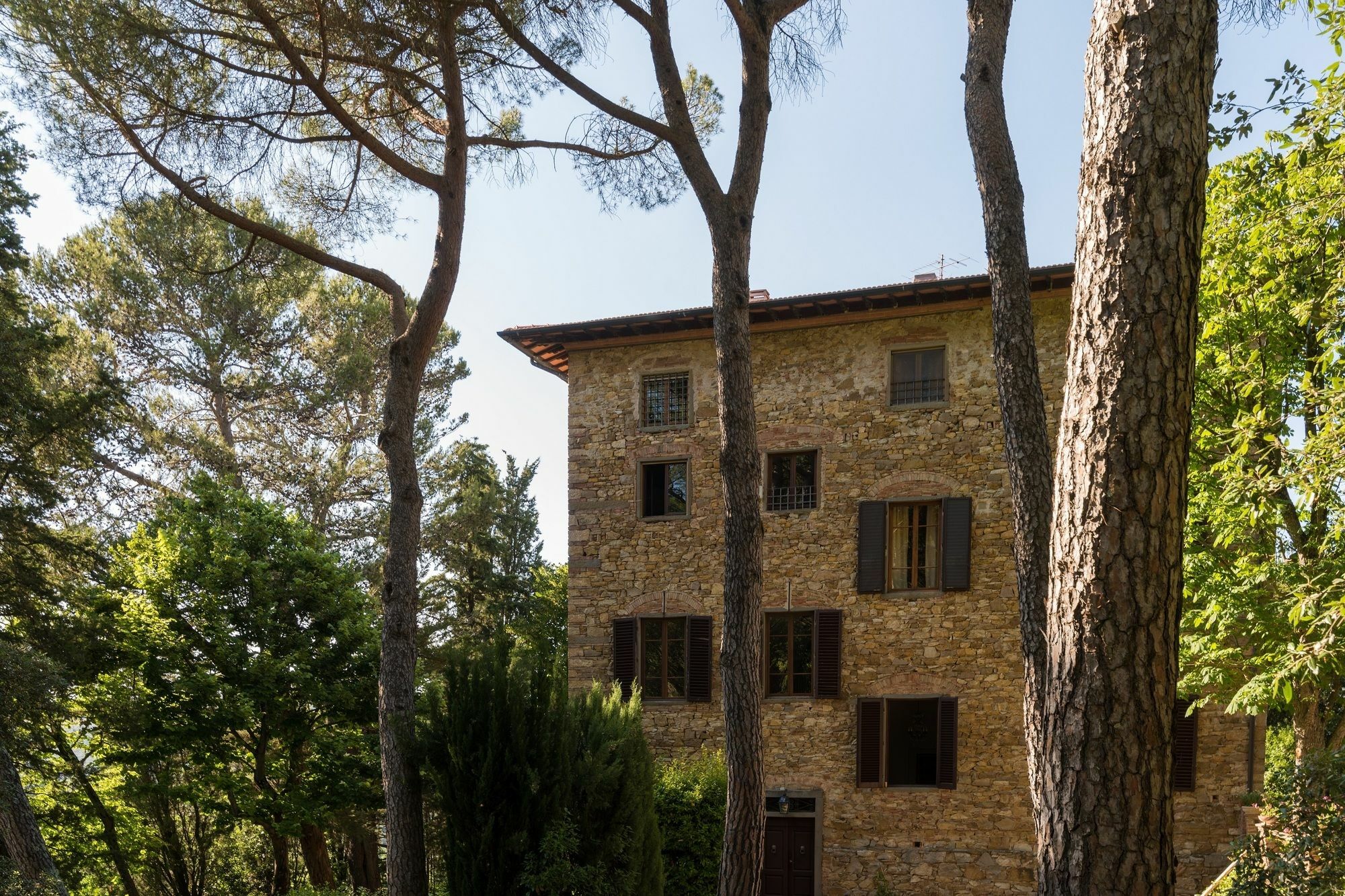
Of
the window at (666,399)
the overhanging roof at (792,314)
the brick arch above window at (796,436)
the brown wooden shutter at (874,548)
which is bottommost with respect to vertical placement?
the brown wooden shutter at (874,548)

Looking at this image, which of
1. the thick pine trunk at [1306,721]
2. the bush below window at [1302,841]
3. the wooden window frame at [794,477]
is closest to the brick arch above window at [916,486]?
the wooden window frame at [794,477]

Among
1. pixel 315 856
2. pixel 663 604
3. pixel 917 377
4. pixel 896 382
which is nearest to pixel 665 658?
pixel 663 604

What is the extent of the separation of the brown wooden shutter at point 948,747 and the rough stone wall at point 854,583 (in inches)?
4.1

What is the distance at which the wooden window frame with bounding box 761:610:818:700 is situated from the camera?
49.9ft

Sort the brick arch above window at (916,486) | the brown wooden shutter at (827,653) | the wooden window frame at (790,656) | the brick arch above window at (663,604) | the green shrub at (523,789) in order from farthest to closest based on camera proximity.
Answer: the brick arch above window at (663,604)
the wooden window frame at (790,656)
the brown wooden shutter at (827,653)
the brick arch above window at (916,486)
the green shrub at (523,789)

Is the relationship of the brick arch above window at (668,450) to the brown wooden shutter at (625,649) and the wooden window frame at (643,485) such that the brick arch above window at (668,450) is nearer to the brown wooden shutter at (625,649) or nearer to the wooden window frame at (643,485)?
the wooden window frame at (643,485)

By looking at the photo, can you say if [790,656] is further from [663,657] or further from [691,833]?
[691,833]

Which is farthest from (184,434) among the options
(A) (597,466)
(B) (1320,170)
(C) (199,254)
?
(B) (1320,170)

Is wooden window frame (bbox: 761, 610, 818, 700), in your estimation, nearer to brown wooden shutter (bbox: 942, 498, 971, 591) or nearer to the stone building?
the stone building

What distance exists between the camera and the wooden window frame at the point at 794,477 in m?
15.6

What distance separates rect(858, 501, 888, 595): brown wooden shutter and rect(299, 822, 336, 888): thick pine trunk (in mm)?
9366

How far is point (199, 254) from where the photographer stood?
1828 centimetres

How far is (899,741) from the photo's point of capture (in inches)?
587

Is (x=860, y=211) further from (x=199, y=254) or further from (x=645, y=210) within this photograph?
(x=199, y=254)
